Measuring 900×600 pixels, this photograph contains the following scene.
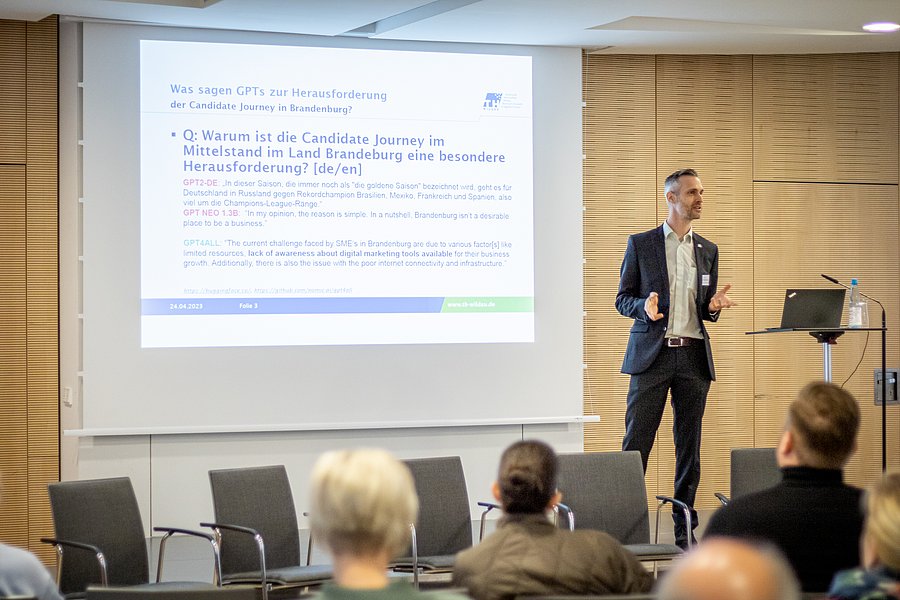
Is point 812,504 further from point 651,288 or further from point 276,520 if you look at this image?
point 651,288

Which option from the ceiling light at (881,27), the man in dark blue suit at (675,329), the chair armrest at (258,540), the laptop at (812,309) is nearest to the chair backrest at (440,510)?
the chair armrest at (258,540)

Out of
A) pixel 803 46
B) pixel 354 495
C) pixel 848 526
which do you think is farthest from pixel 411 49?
pixel 354 495

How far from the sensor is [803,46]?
7602 mm

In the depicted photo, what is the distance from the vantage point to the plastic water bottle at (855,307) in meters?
7.81

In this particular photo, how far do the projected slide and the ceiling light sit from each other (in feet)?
6.95

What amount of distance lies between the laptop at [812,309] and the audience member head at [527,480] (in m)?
3.97

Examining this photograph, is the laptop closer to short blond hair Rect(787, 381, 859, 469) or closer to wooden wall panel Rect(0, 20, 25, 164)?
short blond hair Rect(787, 381, 859, 469)

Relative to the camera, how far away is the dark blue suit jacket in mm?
6375

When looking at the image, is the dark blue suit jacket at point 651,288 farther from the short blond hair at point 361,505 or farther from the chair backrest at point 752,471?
the short blond hair at point 361,505

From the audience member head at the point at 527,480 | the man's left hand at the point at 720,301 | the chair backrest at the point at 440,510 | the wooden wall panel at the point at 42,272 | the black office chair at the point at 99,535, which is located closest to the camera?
the audience member head at the point at 527,480

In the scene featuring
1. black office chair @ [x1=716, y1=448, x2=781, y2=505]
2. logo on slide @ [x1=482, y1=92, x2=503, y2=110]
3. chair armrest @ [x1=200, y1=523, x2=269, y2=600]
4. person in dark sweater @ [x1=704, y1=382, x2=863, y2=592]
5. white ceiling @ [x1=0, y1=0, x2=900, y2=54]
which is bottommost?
chair armrest @ [x1=200, y1=523, x2=269, y2=600]

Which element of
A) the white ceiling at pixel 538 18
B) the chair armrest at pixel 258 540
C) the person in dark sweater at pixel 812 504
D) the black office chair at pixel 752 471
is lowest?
the chair armrest at pixel 258 540

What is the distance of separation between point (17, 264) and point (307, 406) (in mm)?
1936

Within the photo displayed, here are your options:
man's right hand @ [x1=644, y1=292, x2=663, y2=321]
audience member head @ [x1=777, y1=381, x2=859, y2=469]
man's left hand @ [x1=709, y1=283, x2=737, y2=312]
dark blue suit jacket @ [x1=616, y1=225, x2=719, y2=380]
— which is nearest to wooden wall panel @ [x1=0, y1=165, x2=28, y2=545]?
dark blue suit jacket @ [x1=616, y1=225, x2=719, y2=380]
